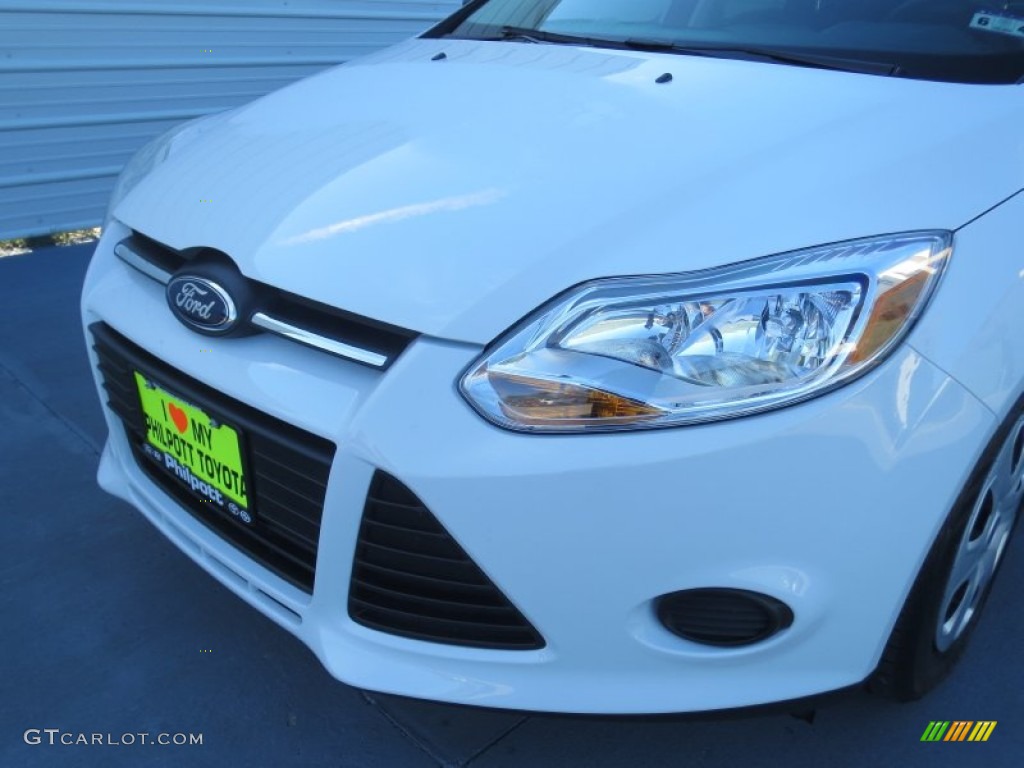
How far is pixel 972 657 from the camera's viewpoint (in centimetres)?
188

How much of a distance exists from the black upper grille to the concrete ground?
575 mm

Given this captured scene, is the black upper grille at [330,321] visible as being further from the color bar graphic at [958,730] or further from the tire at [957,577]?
the color bar graphic at [958,730]

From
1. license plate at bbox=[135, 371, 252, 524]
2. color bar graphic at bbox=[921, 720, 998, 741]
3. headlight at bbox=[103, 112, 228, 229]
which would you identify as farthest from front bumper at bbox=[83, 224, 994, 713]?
headlight at bbox=[103, 112, 228, 229]

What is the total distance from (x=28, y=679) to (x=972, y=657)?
1935mm

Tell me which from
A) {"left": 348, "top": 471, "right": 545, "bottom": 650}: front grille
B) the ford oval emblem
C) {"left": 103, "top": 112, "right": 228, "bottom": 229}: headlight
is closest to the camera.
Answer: {"left": 348, "top": 471, "right": 545, "bottom": 650}: front grille

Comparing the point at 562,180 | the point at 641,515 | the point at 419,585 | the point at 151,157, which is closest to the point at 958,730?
the point at 641,515

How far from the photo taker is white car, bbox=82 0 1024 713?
1.20 metres

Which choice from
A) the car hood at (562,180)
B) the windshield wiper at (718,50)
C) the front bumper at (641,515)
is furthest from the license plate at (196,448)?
the windshield wiper at (718,50)

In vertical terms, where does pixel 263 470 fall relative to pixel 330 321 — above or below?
below

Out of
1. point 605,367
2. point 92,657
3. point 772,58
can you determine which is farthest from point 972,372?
point 92,657

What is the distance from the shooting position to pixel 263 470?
1.45m
